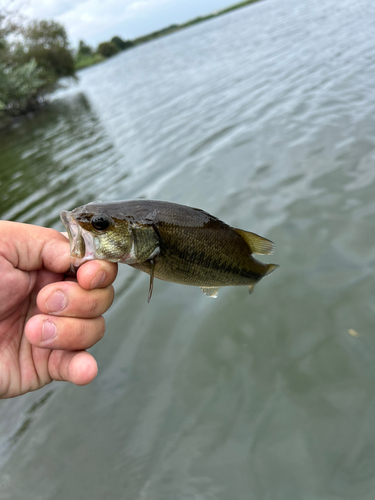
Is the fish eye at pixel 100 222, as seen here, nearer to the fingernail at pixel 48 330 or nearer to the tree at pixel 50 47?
the fingernail at pixel 48 330

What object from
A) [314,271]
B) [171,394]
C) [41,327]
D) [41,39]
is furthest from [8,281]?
[41,39]

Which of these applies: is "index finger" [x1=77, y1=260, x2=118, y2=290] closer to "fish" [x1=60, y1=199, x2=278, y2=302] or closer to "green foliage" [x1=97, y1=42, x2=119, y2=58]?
"fish" [x1=60, y1=199, x2=278, y2=302]

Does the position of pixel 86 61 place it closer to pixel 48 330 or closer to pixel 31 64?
pixel 31 64

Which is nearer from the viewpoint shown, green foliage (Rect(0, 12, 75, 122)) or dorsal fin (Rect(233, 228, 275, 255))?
dorsal fin (Rect(233, 228, 275, 255))

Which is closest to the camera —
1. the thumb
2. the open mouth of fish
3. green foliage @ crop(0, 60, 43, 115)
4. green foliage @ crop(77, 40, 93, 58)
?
the open mouth of fish

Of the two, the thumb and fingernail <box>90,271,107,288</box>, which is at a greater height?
the thumb

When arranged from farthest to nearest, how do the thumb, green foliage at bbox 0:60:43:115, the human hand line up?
green foliage at bbox 0:60:43:115 → the thumb → the human hand

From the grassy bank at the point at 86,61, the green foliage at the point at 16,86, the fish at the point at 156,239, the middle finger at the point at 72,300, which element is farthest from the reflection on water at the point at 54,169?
the grassy bank at the point at 86,61

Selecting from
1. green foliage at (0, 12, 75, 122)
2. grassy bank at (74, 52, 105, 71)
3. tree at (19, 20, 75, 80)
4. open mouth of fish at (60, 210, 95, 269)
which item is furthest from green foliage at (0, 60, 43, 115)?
grassy bank at (74, 52, 105, 71)
